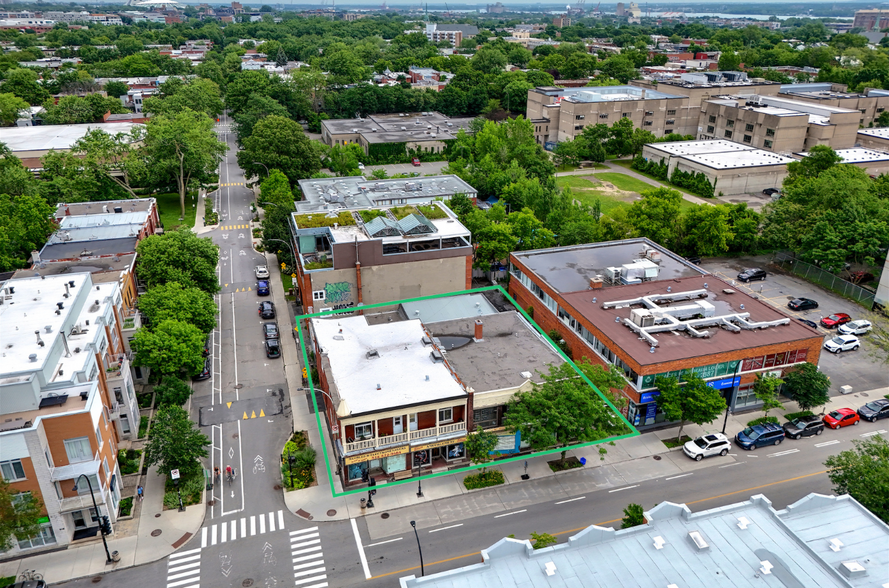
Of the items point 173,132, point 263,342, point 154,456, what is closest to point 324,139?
point 173,132

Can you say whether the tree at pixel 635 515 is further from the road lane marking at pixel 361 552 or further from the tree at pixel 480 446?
the road lane marking at pixel 361 552

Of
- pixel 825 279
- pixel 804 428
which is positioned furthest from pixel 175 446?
pixel 825 279

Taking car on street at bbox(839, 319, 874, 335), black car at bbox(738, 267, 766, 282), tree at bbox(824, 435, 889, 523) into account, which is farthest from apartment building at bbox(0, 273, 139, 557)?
black car at bbox(738, 267, 766, 282)

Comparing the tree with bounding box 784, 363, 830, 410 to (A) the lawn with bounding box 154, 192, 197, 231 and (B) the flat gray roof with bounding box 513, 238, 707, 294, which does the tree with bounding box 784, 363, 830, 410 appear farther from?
(A) the lawn with bounding box 154, 192, 197, 231

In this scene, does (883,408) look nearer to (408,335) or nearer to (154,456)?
(408,335)

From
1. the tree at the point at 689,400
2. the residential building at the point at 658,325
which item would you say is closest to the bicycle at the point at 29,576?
the residential building at the point at 658,325

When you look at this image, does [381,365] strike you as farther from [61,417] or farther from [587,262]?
[587,262]

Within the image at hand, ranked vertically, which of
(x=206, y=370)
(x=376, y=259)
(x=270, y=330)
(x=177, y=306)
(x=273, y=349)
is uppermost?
(x=376, y=259)
